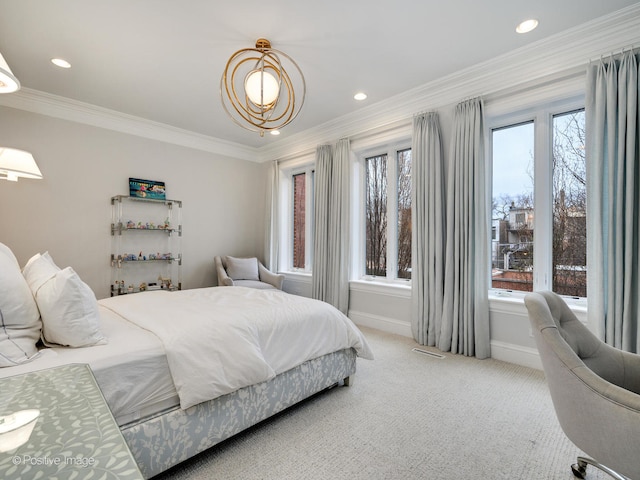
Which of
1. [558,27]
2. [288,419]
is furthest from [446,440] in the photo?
[558,27]

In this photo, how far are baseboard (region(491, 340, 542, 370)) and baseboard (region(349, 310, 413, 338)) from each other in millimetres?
934

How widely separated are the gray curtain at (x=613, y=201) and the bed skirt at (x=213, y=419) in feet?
7.19

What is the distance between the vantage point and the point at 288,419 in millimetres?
2033

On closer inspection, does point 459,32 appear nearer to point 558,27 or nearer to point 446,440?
point 558,27

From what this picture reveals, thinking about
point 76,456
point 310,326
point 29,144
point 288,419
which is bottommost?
point 288,419

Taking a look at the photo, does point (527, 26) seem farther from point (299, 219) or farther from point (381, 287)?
point (299, 219)

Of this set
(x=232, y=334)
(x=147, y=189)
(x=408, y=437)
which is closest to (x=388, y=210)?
(x=408, y=437)

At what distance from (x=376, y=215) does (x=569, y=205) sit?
215cm

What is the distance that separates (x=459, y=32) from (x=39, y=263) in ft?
11.4

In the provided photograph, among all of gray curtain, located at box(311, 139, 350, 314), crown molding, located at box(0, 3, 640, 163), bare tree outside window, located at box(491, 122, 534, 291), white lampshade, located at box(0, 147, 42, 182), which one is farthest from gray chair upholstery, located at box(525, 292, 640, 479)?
white lampshade, located at box(0, 147, 42, 182)

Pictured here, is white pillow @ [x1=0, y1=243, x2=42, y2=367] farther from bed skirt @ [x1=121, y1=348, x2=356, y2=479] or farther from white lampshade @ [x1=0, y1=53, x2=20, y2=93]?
white lampshade @ [x1=0, y1=53, x2=20, y2=93]

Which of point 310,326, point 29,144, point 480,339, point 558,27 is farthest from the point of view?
point 29,144

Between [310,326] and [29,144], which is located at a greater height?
[29,144]

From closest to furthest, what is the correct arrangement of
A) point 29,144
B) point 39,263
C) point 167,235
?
point 39,263
point 29,144
point 167,235
